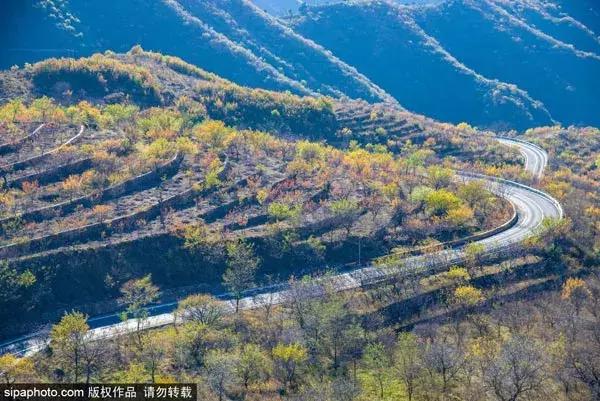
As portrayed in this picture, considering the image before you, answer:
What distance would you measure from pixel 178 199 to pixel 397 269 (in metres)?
32.0

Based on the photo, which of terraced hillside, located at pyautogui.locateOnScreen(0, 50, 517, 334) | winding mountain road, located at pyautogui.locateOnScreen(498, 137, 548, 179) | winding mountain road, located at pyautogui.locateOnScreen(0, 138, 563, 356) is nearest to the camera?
winding mountain road, located at pyautogui.locateOnScreen(0, 138, 563, 356)

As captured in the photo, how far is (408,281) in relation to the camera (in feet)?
238

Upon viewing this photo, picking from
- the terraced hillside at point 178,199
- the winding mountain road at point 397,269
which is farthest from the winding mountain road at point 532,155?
the terraced hillside at point 178,199

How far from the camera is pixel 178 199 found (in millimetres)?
82438

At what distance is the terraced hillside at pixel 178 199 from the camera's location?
230ft

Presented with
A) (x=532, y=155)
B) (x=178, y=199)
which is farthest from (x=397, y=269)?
(x=532, y=155)

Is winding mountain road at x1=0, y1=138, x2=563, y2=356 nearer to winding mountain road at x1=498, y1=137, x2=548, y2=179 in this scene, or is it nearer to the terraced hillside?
the terraced hillside

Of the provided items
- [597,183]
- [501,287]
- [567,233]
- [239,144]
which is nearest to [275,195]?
[239,144]

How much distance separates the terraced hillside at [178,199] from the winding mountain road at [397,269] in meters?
3.45

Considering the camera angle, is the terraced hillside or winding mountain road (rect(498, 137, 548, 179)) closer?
the terraced hillside

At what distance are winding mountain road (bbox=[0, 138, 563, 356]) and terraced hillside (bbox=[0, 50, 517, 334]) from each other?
11.3 feet

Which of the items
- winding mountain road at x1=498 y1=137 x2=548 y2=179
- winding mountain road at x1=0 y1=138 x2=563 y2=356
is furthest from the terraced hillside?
winding mountain road at x1=498 y1=137 x2=548 y2=179

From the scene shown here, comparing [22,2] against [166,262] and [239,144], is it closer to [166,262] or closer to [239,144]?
[239,144]

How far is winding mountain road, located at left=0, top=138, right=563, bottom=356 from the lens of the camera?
61562 mm
